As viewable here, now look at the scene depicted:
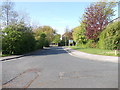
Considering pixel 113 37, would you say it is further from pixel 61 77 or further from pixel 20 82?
pixel 20 82

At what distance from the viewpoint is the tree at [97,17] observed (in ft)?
94.1

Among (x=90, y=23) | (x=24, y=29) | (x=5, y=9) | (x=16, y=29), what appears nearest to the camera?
(x=16, y=29)

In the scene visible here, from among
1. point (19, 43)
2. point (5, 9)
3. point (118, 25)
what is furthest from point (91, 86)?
point (5, 9)

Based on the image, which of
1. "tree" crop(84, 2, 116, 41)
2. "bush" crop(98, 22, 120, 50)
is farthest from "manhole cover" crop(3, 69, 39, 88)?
"tree" crop(84, 2, 116, 41)

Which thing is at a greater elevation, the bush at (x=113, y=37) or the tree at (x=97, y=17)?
A: the tree at (x=97, y=17)

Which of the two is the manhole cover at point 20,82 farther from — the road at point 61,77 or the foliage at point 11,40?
the foliage at point 11,40

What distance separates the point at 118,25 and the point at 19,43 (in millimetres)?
18366

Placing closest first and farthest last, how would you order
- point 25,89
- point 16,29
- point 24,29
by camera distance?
point 25,89 → point 16,29 → point 24,29

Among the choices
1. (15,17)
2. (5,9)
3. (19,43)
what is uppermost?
(5,9)

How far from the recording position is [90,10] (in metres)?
29.7

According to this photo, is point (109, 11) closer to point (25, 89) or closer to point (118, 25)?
point (118, 25)

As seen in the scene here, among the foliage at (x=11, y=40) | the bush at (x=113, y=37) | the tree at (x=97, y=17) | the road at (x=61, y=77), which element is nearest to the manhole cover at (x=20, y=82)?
the road at (x=61, y=77)

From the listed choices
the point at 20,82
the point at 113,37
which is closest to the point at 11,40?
the point at 20,82

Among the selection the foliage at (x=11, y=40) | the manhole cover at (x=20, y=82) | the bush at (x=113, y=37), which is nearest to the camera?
the manhole cover at (x=20, y=82)
